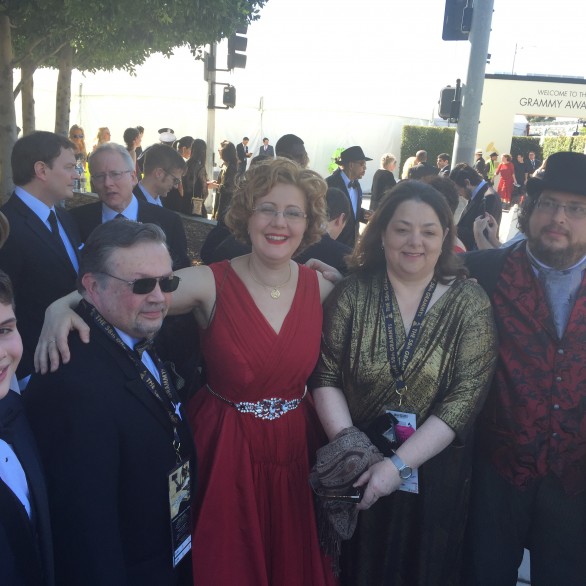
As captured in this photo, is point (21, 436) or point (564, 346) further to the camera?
point (564, 346)

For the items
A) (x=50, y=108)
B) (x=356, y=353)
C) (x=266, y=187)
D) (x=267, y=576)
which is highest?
(x=50, y=108)

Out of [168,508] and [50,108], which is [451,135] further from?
[168,508]

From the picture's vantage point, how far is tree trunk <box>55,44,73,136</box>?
1102 cm

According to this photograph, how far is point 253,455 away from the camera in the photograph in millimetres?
2512

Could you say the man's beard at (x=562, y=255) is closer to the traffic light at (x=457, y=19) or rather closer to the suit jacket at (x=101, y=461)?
the suit jacket at (x=101, y=461)

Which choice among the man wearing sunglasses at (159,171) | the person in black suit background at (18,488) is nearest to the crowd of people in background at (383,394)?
the person in black suit background at (18,488)

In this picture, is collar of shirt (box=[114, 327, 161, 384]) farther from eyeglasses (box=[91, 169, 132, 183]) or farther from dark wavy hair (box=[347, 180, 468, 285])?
eyeglasses (box=[91, 169, 132, 183])

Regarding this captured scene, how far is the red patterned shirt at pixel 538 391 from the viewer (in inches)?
92.7

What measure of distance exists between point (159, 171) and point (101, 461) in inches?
154

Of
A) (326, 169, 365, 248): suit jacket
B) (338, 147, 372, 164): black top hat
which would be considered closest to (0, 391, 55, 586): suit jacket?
(326, 169, 365, 248): suit jacket

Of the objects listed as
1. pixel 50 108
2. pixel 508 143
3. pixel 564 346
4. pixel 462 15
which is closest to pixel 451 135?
pixel 508 143

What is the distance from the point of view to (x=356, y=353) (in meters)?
2.45

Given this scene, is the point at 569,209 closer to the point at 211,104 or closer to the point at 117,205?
the point at 117,205

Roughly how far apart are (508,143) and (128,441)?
28792mm
